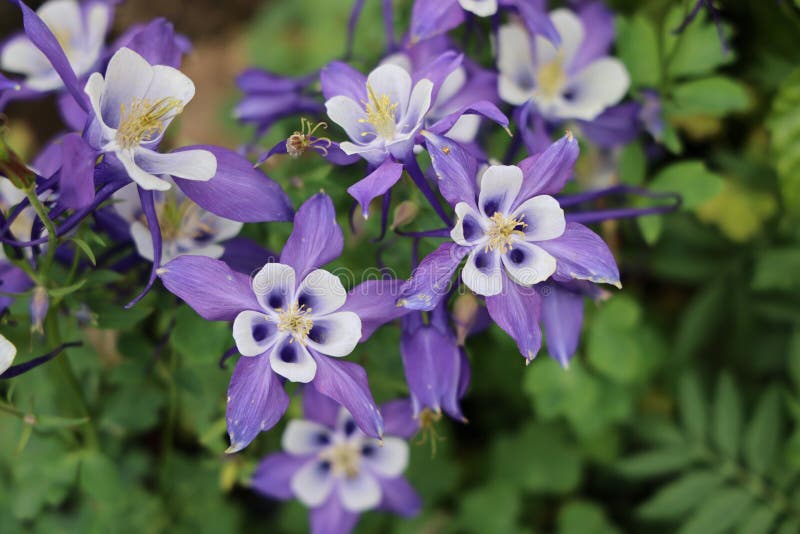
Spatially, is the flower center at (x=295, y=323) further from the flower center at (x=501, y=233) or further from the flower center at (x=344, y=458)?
the flower center at (x=344, y=458)

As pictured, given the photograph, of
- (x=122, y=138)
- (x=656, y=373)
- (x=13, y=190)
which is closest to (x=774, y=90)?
(x=656, y=373)

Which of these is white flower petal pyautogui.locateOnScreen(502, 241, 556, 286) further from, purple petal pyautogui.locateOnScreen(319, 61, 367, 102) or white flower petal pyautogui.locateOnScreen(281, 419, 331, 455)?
white flower petal pyautogui.locateOnScreen(281, 419, 331, 455)

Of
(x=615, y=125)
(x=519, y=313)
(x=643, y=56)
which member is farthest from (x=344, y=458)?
(x=643, y=56)

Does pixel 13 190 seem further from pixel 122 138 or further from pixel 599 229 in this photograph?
pixel 599 229

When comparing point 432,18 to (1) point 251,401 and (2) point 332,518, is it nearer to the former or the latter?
(1) point 251,401

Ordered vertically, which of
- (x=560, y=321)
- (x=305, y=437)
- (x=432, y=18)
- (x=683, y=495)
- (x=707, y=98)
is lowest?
(x=683, y=495)

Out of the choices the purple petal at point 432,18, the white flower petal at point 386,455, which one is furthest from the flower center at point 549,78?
the white flower petal at point 386,455
